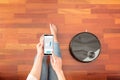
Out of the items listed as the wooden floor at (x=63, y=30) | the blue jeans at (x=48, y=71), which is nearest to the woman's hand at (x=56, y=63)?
the blue jeans at (x=48, y=71)

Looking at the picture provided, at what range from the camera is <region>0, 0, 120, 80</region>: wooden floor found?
5.25ft

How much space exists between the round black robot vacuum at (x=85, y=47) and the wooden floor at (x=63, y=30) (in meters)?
0.04

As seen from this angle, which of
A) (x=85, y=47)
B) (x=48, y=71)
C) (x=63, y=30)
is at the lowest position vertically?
(x=48, y=71)

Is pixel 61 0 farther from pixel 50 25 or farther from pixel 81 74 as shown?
pixel 81 74

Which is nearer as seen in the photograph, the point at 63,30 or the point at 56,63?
the point at 56,63

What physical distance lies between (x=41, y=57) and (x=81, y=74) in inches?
12.3

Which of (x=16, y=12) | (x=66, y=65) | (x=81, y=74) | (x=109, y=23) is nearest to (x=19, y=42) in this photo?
(x=16, y=12)

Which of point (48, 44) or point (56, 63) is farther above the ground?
point (48, 44)

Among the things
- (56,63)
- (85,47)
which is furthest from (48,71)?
(85,47)

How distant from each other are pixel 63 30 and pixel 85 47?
0.20 m

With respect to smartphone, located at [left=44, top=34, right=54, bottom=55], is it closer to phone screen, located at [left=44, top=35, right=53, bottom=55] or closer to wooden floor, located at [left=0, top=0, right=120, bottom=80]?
A: phone screen, located at [left=44, top=35, right=53, bottom=55]

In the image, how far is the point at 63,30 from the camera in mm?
1653

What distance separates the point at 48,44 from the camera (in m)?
1.52

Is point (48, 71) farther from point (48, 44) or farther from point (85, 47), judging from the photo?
point (85, 47)
